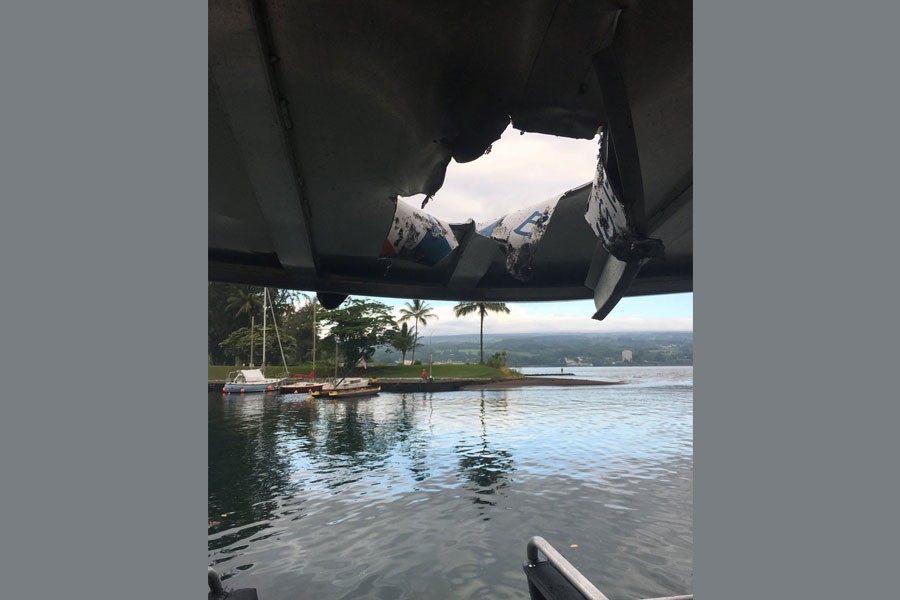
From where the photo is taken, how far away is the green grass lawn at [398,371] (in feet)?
229

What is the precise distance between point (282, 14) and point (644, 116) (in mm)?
3099

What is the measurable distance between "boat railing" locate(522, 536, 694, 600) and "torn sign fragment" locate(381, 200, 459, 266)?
4.37m

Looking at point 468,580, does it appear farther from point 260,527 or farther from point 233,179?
point 233,179

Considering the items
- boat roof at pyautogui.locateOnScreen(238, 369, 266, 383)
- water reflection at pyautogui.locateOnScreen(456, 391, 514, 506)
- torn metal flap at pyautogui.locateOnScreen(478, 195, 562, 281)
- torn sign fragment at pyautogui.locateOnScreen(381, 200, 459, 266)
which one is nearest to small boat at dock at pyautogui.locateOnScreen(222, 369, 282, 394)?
boat roof at pyautogui.locateOnScreen(238, 369, 266, 383)

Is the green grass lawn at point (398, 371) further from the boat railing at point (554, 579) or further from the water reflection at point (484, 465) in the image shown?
the boat railing at point (554, 579)

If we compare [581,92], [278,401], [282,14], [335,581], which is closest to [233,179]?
[282,14]

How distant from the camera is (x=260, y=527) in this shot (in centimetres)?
1493

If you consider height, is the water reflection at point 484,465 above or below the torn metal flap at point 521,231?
below

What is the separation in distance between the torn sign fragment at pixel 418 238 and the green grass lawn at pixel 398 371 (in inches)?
2587

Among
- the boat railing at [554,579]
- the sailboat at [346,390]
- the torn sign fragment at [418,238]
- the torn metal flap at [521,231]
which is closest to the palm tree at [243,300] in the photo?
the sailboat at [346,390]

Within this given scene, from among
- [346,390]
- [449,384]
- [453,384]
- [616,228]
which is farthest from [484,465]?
[453,384]

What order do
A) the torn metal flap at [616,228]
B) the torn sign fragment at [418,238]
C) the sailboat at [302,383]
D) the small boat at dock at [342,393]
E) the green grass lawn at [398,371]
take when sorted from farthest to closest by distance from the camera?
1. the green grass lawn at [398,371]
2. the sailboat at [302,383]
3. the small boat at dock at [342,393]
4. the torn sign fragment at [418,238]
5. the torn metal flap at [616,228]

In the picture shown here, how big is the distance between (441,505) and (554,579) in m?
13.3

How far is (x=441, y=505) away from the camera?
1677 centimetres
